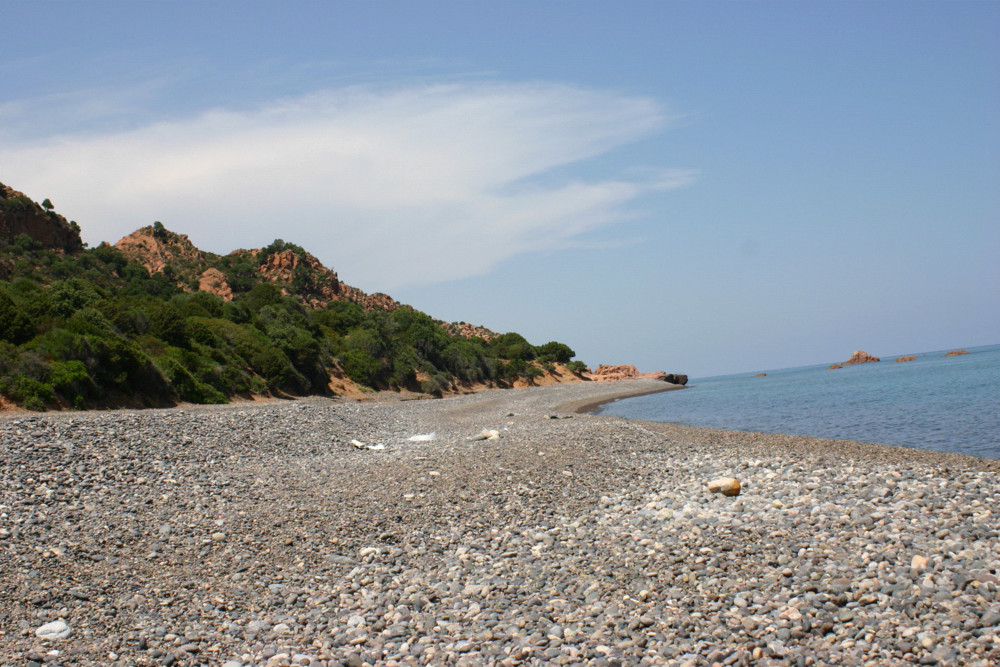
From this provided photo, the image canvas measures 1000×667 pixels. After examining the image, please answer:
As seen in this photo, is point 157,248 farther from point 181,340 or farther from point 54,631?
point 54,631

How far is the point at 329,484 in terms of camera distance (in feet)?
41.6

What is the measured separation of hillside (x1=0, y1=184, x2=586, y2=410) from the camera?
2717 centimetres

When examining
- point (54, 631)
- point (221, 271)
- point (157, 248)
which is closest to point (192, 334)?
point (54, 631)

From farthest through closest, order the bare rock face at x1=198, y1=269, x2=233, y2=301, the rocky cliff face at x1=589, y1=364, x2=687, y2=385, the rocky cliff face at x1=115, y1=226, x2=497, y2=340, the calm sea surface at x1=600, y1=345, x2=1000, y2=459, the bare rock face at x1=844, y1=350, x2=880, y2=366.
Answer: the bare rock face at x1=844, y1=350, x2=880, y2=366 < the rocky cliff face at x1=589, y1=364, x2=687, y2=385 < the rocky cliff face at x1=115, y1=226, x2=497, y2=340 < the bare rock face at x1=198, y1=269, x2=233, y2=301 < the calm sea surface at x1=600, y1=345, x2=1000, y2=459

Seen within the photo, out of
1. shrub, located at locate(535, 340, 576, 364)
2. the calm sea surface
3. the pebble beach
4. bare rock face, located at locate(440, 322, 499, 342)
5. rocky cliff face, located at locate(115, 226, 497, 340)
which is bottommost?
the calm sea surface

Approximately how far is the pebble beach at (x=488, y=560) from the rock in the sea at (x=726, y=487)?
4.7 inches

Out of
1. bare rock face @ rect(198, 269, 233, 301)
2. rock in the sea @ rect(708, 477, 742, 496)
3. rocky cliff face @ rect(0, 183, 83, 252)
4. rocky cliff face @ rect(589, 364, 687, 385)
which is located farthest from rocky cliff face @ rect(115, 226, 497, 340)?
rock in the sea @ rect(708, 477, 742, 496)

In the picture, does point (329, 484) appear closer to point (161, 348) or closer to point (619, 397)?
point (161, 348)

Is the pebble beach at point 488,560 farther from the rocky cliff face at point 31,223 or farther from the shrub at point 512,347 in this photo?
the shrub at point 512,347

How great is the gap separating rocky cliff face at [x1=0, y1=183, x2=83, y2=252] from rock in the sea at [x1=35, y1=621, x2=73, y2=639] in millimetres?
57999

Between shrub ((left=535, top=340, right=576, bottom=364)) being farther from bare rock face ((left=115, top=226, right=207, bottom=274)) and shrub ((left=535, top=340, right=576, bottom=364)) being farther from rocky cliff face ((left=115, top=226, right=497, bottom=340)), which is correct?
bare rock face ((left=115, top=226, right=207, bottom=274))

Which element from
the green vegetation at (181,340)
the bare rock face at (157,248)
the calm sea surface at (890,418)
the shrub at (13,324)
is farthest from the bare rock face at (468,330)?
the shrub at (13,324)

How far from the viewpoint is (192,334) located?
38562mm

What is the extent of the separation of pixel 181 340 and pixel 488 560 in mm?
32692
